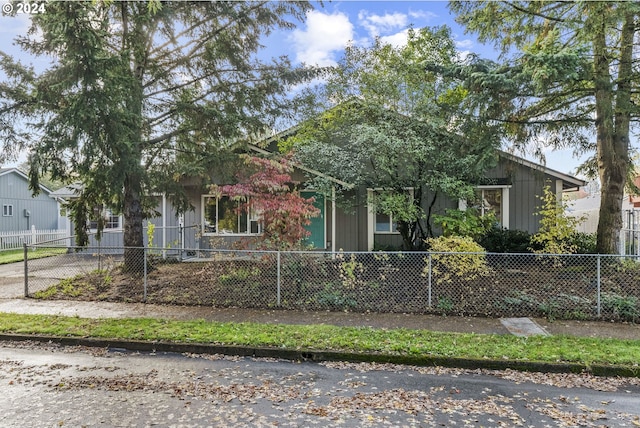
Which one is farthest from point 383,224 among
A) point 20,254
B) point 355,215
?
point 20,254

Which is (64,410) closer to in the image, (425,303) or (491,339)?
(491,339)

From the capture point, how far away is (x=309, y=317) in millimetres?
6961

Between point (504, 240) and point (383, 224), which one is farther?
point (383, 224)

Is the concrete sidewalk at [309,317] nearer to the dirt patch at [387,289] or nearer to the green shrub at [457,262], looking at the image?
the dirt patch at [387,289]

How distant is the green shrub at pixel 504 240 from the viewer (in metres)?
11.8

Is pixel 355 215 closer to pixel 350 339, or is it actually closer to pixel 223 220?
pixel 223 220

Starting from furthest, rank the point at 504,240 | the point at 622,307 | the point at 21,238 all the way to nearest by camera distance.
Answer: the point at 21,238, the point at 504,240, the point at 622,307

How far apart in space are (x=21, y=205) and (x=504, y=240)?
97.1ft

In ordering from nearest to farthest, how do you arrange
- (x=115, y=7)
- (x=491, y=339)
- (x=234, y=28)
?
(x=491, y=339) < (x=115, y=7) < (x=234, y=28)

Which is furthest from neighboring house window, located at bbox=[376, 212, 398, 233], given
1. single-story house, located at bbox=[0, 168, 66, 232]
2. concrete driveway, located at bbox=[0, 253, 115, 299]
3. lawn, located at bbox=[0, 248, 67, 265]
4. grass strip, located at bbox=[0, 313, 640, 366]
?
single-story house, located at bbox=[0, 168, 66, 232]

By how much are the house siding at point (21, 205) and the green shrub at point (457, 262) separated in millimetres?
25417

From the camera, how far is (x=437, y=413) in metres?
3.62

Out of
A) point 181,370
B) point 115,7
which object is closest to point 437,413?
point 181,370

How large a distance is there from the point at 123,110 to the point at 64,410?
17.7 feet
